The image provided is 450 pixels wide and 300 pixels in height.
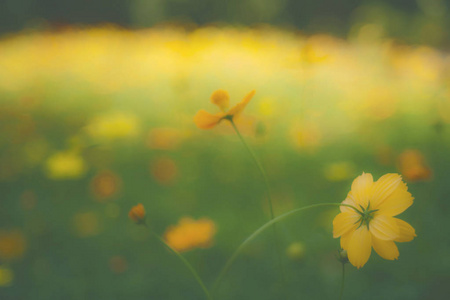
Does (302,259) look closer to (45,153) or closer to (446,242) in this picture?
(446,242)

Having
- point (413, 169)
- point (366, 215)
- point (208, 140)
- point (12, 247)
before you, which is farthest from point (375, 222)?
point (208, 140)

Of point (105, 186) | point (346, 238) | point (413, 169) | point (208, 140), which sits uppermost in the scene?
point (346, 238)

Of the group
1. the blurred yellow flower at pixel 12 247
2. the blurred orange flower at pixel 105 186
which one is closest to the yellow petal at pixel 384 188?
the blurred orange flower at pixel 105 186

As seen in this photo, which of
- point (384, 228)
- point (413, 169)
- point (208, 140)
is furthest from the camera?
point (208, 140)

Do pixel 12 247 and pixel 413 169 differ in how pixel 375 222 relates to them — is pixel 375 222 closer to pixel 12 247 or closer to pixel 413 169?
pixel 413 169

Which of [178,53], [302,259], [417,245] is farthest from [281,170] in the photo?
[178,53]

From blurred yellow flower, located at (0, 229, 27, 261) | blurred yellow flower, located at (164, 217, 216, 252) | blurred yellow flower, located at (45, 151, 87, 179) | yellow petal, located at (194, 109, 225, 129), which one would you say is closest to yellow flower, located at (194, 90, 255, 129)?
yellow petal, located at (194, 109, 225, 129)

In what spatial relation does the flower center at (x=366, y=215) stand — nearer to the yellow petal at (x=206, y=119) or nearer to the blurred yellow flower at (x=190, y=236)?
the yellow petal at (x=206, y=119)
